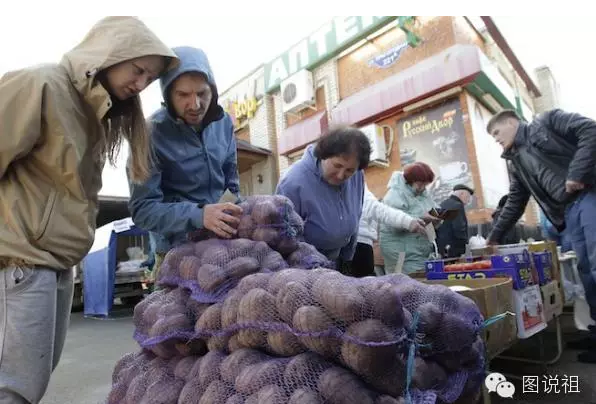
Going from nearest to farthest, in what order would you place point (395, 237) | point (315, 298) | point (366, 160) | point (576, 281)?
1. point (315, 298)
2. point (366, 160)
3. point (395, 237)
4. point (576, 281)

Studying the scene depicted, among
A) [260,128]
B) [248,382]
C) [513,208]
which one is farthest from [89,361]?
[260,128]

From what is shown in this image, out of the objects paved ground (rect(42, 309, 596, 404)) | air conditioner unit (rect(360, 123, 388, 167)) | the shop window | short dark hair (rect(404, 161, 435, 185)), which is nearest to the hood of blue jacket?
paved ground (rect(42, 309, 596, 404))

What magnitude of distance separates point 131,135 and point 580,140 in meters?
2.86

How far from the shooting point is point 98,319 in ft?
25.6

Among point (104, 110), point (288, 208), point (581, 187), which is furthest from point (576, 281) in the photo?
point (104, 110)

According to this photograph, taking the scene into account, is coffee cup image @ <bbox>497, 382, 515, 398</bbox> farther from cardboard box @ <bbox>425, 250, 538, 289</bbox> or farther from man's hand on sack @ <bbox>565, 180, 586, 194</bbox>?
man's hand on sack @ <bbox>565, 180, 586, 194</bbox>

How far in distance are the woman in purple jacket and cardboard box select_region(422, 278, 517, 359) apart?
691 millimetres

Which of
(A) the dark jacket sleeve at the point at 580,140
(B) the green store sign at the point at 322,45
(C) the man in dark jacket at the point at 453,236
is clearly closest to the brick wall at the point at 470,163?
(B) the green store sign at the point at 322,45

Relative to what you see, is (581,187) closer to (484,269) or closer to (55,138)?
(484,269)

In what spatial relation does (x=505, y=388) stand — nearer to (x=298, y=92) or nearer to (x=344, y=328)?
(x=344, y=328)

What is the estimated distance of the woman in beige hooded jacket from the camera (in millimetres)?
1224

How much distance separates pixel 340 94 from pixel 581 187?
301 inches

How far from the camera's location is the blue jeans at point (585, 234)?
8.86ft

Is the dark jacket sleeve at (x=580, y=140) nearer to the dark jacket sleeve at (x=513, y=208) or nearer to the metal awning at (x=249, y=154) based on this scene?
the dark jacket sleeve at (x=513, y=208)
